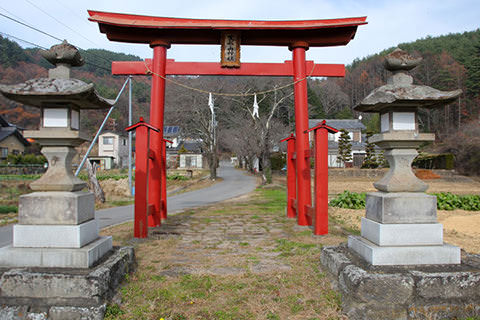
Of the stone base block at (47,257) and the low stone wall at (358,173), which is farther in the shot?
the low stone wall at (358,173)

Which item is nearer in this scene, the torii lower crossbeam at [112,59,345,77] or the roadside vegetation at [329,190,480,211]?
the torii lower crossbeam at [112,59,345,77]

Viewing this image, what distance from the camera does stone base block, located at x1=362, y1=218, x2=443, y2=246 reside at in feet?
10.7

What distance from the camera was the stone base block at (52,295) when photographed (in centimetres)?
283

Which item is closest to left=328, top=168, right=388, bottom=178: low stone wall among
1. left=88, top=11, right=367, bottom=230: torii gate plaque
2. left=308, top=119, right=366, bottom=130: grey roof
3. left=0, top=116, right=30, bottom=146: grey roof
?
left=308, top=119, right=366, bottom=130: grey roof

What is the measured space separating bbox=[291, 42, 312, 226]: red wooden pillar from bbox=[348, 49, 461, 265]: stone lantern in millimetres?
3006

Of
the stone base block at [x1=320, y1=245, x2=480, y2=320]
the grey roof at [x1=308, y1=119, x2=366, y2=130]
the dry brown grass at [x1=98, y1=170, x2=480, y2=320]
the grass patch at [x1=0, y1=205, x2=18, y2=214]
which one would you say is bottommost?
the grass patch at [x1=0, y1=205, x2=18, y2=214]

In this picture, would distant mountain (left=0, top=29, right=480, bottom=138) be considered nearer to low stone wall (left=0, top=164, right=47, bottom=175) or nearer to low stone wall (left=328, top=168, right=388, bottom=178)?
low stone wall (left=328, top=168, right=388, bottom=178)

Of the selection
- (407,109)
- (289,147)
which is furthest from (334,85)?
(407,109)

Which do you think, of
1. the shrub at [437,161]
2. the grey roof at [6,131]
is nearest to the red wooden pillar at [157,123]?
the shrub at [437,161]

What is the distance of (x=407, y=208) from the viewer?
11.0ft

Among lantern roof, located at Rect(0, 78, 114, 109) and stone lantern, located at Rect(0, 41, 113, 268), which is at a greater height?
lantern roof, located at Rect(0, 78, 114, 109)

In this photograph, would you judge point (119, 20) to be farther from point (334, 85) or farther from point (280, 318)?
point (334, 85)

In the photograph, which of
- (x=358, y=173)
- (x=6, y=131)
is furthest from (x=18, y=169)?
(x=358, y=173)

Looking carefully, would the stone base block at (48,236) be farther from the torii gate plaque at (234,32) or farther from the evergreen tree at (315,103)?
the evergreen tree at (315,103)
